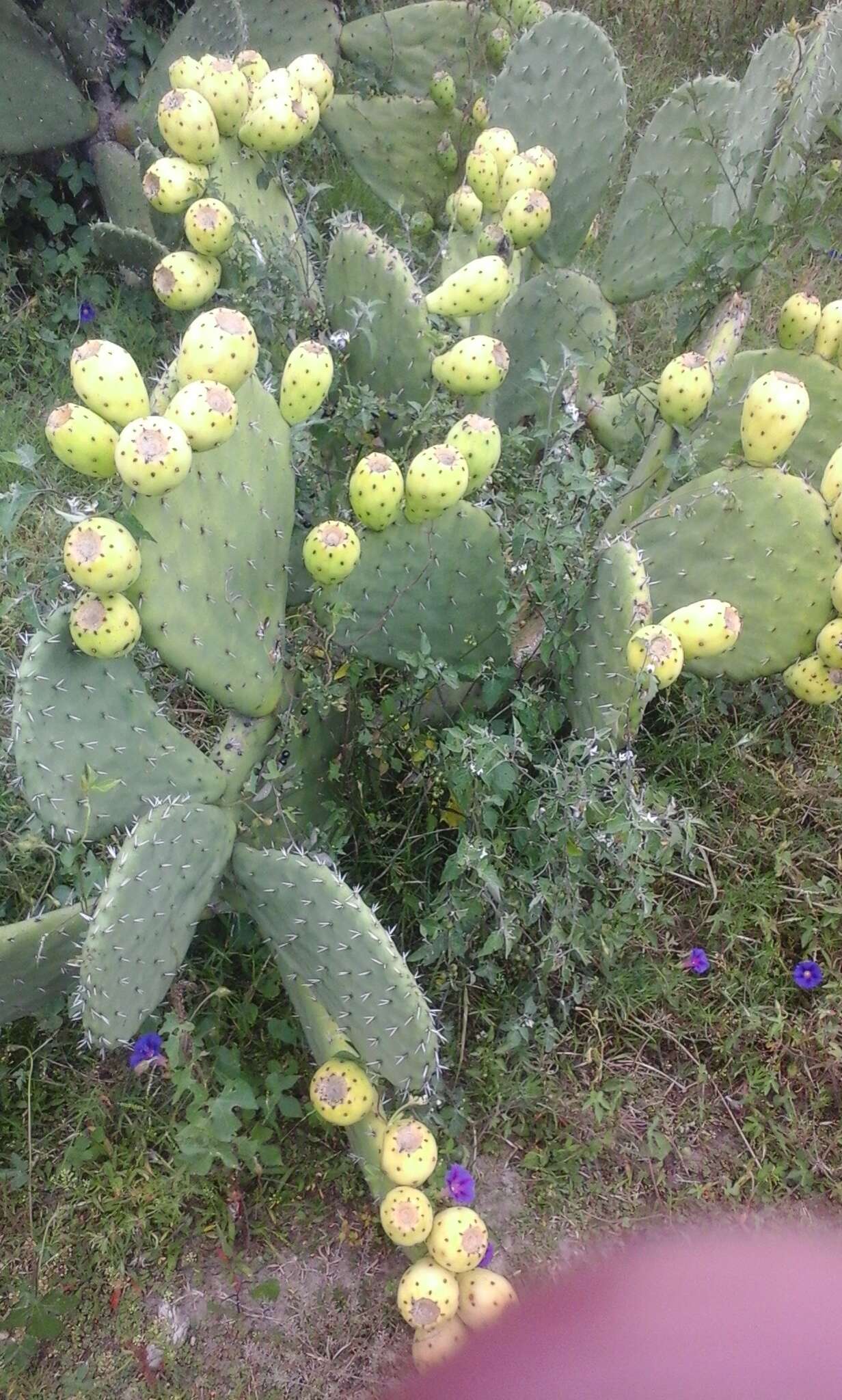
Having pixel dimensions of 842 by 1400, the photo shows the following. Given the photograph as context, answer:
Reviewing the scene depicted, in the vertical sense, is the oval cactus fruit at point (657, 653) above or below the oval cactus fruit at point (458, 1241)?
above

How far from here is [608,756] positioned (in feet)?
5.41

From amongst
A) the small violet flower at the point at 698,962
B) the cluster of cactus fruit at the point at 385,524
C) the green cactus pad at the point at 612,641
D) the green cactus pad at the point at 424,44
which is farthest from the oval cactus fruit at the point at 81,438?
the green cactus pad at the point at 424,44

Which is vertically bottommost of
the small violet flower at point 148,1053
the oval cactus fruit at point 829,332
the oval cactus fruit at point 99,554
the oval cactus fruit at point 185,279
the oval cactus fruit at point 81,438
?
the small violet flower at point 148,1053

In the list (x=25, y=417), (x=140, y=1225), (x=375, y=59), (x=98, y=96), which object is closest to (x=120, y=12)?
(x=98, y=96)

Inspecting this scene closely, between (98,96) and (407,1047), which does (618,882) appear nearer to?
(407,1047)

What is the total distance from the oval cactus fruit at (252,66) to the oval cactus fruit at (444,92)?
33.6 inches

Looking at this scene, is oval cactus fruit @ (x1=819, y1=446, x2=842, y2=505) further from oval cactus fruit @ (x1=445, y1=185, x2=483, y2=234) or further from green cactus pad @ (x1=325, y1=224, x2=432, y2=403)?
oval cactus fruit @ (x1=445, y1=185, x2=483, y2=234)

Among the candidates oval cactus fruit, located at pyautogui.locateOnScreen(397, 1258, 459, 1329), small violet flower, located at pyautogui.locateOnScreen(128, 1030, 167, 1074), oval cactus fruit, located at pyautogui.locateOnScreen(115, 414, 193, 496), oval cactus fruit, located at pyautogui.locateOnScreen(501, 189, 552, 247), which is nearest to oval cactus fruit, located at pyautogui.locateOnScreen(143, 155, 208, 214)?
oval cactus fruit, located at pyautogui.locateOnScreen(501, 189, 552, 247)

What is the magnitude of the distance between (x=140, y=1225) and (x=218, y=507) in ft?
3.97

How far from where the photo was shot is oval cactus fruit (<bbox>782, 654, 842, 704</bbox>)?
1.85 m

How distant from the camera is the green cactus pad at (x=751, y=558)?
173 cm

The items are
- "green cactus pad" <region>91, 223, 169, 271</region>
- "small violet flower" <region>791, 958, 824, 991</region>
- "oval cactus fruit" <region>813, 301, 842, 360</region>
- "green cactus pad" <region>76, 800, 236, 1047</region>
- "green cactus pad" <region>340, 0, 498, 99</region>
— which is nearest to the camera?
"green cactus pad" <region>76, 800, 236, 1047</region>

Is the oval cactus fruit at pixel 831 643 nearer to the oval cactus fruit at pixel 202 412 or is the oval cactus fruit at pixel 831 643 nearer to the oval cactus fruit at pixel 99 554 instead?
the oval cactus fruit at pixel 202 412

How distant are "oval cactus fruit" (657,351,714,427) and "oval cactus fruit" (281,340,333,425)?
26.2 inches
